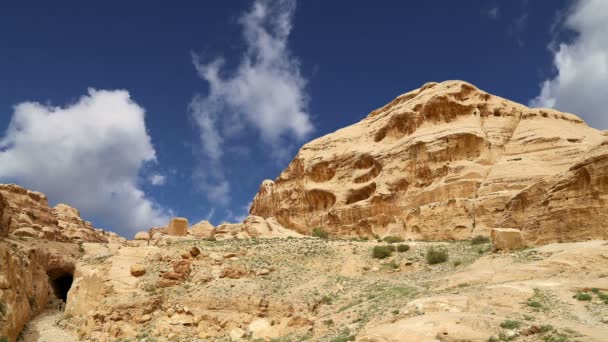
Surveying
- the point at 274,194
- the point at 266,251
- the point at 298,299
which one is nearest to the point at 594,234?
the point at 298,299

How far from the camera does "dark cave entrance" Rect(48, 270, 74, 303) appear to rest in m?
38.5

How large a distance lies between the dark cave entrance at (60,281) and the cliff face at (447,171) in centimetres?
2455

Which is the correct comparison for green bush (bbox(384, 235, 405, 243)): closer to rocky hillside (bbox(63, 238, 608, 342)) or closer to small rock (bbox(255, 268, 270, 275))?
rocky hillside (bbox(63, 238, 608, 342))

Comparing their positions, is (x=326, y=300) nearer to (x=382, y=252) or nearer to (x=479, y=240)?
(x=382, y=252)

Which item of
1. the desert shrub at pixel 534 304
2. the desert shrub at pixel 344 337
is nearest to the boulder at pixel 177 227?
the desert shrub at pixel 344 337

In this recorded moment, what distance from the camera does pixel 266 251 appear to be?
3375 centimetres

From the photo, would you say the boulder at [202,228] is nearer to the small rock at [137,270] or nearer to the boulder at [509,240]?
the small rock at [137,270]

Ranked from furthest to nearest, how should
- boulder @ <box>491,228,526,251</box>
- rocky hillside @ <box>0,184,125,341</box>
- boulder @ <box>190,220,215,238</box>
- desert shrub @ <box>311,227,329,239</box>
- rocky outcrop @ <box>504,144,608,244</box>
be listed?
boulder @ <box>190,220,215,238</box>, desert shrub @ <box>311,227,329,239</box>, boulder @ <box>491,228,526,251</box>, rocky outcrop @ <box>504,144,608,244</box>, rocky hillside @ <box>0,184,125,341</box>

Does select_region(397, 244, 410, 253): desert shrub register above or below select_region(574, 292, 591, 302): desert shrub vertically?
above

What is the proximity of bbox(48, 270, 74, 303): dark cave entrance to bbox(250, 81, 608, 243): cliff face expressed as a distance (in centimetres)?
2455

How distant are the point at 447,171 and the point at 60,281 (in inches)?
1318

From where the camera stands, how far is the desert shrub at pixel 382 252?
3203 centimetres

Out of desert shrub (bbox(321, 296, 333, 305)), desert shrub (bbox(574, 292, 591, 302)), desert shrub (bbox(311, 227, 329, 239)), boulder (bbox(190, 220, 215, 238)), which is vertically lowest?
desert shrub (bbox(574, 292, 591, 302))

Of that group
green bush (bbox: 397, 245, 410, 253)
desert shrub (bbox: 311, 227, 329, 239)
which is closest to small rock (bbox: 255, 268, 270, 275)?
green bush (bbox: 397, 245, 410, 253)
